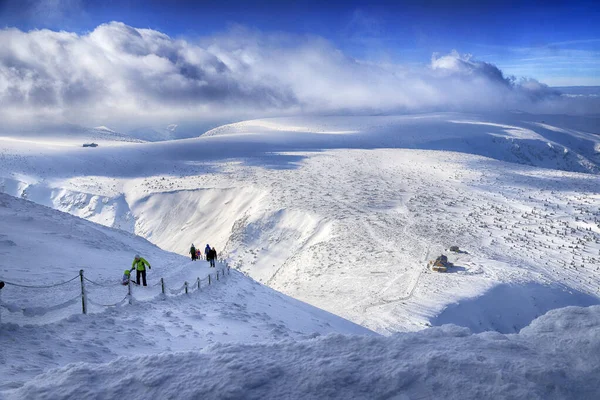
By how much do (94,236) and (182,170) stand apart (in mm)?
45099

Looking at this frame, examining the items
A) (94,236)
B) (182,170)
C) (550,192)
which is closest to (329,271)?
(94,236)

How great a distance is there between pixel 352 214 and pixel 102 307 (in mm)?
30963

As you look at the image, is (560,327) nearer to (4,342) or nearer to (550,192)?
(4,342)

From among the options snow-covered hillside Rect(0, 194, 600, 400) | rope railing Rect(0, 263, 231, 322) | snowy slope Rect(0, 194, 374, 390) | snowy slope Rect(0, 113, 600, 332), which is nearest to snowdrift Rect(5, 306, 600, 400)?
snow-covered hillside Rect(0, 194, 600, 400)

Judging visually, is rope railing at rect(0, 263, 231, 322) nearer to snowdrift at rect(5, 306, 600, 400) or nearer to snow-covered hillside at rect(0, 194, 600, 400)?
snow-covered hillside at rect(0, 194, 600, 400)

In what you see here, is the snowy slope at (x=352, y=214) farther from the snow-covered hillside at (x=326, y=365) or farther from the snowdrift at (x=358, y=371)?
the snowdrift at (x=358, y=371)

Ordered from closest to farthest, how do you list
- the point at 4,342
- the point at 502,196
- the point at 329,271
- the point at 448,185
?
the point at 4,342
the point at 329,271
the point at 502,196
the point at 448,185

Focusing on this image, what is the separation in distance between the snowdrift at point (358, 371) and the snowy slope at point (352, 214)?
14.3 meters

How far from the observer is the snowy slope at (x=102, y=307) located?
7383mm

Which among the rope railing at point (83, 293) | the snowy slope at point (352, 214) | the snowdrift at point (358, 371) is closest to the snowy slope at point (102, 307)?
the rope railing at point (83, 293)

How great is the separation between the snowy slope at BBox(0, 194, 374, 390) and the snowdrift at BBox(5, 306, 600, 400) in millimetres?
1641

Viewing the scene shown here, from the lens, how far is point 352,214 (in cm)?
3988

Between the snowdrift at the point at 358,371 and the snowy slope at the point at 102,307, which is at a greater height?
the snowdrift at the point at 358,371

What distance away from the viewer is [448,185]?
51375 mm
